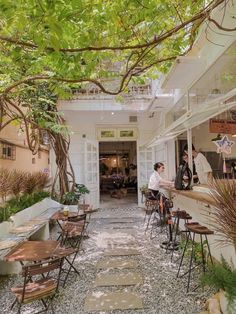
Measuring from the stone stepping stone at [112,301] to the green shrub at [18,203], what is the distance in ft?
7.51

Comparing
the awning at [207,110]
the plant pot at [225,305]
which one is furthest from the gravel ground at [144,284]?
the awning at [207,110]

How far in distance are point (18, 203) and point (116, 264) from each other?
8.71 feet

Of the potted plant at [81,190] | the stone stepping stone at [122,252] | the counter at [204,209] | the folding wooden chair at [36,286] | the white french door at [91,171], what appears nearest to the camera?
the folding wooden chair at [36,286]

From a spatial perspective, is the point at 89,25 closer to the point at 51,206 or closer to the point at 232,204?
the point at 232,204

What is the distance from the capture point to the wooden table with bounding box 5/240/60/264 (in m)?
3.30

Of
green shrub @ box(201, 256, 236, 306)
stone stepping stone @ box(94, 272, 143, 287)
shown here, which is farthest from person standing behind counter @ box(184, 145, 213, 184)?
green shrub @ box(201, 256, 236, 306)

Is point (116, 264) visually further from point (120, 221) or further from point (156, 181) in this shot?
point (120, 221)

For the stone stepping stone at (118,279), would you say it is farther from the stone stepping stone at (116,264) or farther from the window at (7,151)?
the window at (7,151)

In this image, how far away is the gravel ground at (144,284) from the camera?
318 cm

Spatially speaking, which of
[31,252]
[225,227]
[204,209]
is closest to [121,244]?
[204,209]

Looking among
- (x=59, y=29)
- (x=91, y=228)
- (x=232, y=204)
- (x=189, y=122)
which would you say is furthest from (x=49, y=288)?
(x=91, y=228)

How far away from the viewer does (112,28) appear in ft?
10.5

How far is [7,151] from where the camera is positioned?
644 cm

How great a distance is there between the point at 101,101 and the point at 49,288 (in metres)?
7.49
